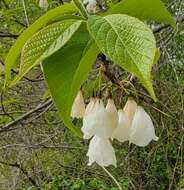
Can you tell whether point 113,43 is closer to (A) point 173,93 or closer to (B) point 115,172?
(A) point 173,93

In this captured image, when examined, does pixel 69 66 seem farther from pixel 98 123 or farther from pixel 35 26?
pixel 98 123

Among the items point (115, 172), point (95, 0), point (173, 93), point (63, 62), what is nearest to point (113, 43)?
point (63, 62)

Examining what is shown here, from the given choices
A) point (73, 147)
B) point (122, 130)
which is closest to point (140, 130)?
point (122, 130)

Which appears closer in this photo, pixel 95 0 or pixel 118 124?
pixel 118 124

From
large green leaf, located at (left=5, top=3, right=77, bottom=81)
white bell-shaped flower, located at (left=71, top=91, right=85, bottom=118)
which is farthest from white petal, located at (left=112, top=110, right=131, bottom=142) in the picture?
large green leaf, located at (left=5, top=3, right=77, bottom=81)

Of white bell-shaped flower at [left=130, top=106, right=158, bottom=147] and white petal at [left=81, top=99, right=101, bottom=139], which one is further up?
white petal at [left=81, top=99, right=101, bottom=139]

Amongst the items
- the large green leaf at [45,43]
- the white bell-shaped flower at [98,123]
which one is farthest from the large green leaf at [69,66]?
the white bell-shaped flower at [98,123]

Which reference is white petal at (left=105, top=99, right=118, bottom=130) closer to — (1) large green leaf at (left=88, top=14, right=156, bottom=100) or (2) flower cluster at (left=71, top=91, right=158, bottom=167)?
(2) flower cluster at (left=71, top=91, right=158, bottom=167)
